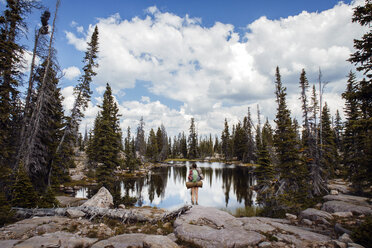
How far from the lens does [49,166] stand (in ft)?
65.9

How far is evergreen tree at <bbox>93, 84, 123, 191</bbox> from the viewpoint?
2278cm

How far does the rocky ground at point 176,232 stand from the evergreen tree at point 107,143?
13.8 meters

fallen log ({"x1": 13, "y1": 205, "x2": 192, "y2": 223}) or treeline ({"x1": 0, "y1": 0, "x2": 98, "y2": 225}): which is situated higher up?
treeline ({"x1": 0, "y1": 0, "x2": 98, "y2": 225})

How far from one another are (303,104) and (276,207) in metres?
12.7

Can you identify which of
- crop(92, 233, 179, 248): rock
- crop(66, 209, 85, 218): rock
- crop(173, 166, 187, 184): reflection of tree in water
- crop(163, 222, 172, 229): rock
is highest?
crop(92, 233, 179, 248): rock

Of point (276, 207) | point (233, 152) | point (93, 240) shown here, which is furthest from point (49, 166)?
point (233, 152)

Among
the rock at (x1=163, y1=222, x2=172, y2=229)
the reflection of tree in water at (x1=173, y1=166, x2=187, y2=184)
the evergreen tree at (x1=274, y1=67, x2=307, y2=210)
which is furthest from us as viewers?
the reflection of tree in water at (x1=173, y1=166, x2=187, y2=184)

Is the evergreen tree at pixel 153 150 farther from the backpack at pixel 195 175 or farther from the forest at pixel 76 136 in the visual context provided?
the backpack at pixel 195 175

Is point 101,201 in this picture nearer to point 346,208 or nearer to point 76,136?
point 76,136

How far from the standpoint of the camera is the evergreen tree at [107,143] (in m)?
22.8

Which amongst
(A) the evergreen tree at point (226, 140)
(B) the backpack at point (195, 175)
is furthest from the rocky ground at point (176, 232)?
(A) the evergreen tree at point (226, 140)

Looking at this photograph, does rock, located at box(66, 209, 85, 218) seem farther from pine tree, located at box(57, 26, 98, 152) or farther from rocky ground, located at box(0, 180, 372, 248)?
pine tree, located at box(57, 26, 98, 152)

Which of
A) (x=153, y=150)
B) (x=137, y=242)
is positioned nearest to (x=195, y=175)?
(x=137, y=242)

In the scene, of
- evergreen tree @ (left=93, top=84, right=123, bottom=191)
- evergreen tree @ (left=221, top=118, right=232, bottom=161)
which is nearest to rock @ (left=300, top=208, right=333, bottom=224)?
evergreen tree @ (left=93, top=84, right=123, bottom=191)
